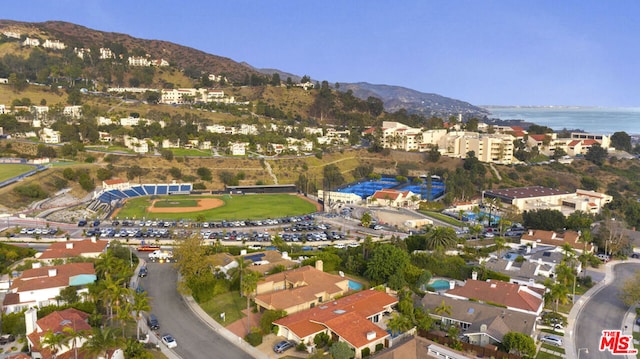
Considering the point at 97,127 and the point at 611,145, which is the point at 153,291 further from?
the point at 611,145

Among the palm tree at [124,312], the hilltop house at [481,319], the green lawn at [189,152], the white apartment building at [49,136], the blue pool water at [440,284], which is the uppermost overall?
the white apartment building at [49,136]

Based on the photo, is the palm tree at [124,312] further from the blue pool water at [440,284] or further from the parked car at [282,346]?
the blue pool water at [440,284]

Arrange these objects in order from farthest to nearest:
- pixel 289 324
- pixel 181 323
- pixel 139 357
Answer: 1. pixel 181 323
2. pixel 289 324
3. pixel 139 357

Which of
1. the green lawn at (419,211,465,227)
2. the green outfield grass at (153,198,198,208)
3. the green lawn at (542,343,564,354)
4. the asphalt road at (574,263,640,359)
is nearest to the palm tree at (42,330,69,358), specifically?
the green lawn at (542,343,564,354)

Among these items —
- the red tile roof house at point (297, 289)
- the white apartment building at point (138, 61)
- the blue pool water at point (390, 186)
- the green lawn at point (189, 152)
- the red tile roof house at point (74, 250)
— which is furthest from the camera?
the white apartment building at point (138, 61)

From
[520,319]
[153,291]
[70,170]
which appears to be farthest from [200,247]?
[70,170]

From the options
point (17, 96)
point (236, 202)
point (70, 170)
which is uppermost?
point (17, 96)

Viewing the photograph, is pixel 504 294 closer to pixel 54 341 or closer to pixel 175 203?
pixel 54 341

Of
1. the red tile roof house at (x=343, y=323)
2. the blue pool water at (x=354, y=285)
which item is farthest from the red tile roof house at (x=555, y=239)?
the red tile roof house at (x=343, y=323)
